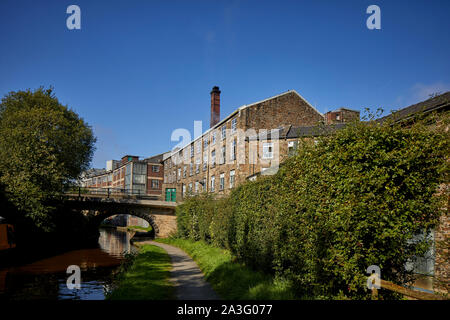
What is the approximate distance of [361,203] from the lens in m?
5.66

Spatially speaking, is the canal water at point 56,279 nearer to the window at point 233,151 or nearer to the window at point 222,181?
the window at point 222,181

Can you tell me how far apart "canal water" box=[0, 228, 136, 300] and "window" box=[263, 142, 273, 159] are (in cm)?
1504

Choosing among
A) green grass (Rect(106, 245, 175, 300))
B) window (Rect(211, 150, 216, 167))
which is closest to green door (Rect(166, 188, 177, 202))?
window (Rect(211, 150, 216, 167))

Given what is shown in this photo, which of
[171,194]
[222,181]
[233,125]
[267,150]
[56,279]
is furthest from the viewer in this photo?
[171,194]

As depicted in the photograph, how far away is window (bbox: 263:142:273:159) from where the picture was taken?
30467mm

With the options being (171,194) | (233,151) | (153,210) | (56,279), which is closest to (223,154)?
(233,151)

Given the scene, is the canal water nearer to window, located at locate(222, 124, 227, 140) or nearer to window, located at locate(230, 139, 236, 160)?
window, located at locate(230, 139, 236, 160)

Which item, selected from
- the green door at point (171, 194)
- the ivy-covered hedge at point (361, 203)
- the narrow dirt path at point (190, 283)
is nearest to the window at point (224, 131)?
the green door at point (171, 194)

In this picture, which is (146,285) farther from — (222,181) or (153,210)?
(153,210)

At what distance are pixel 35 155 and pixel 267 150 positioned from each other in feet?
61.3

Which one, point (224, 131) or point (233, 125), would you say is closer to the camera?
point (233, 125)

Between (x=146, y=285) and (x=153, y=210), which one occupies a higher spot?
(x=153, y=210)
